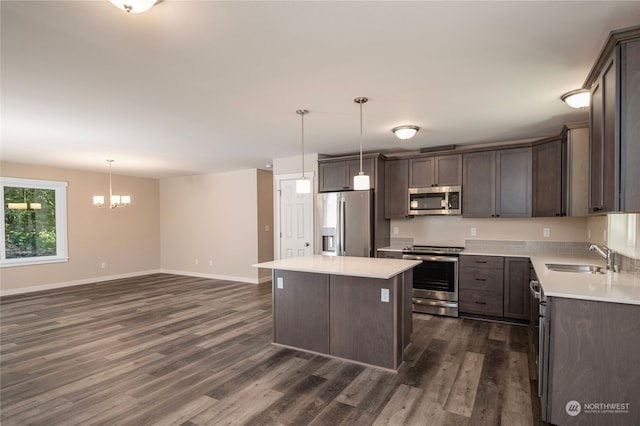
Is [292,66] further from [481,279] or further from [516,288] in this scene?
[516,288]

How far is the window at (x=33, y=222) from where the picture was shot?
6.36 metres

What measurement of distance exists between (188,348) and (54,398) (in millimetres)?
1191

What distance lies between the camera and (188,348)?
3.66 m

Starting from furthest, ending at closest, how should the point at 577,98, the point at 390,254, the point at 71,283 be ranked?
the point at 71,283
the point at 390,254
the point at 577,98

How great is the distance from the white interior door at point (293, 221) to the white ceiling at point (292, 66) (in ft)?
5.14

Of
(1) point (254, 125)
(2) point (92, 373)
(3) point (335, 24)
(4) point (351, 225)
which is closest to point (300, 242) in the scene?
(4) point (351, 225)

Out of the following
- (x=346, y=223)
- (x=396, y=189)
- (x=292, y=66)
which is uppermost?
(x=292, y=66)

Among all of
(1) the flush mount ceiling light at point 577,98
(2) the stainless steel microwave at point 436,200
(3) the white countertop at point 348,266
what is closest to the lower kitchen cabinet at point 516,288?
(2) the stainless steel microwave at point 436,200

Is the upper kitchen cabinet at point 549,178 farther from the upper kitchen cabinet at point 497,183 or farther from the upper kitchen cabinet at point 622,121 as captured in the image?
the upper kitchen cabinet at point 622,121

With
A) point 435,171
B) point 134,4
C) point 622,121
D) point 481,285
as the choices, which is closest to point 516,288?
point 481,285

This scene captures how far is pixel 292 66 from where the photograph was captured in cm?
246

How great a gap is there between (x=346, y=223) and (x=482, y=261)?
76.2 inches

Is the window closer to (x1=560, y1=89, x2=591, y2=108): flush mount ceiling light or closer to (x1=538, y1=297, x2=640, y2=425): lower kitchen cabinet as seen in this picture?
(x1=538, y1=297, x2=640, y2=425): lower kitchen cabinet

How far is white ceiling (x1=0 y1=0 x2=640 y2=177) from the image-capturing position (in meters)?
1.83
